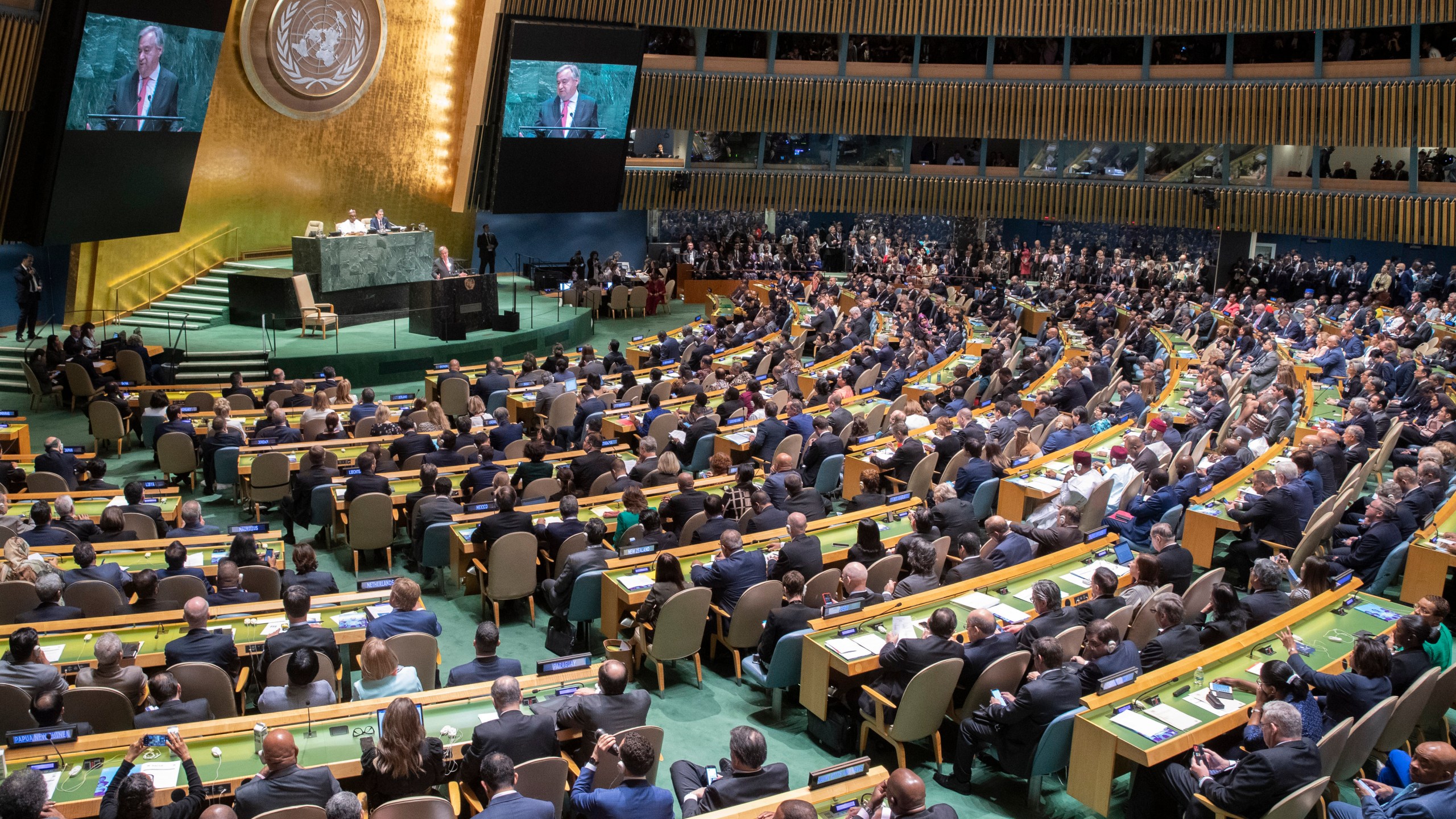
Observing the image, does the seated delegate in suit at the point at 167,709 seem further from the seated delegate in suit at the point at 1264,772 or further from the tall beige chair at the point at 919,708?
the seated delegate in suit at the point at 1264,772

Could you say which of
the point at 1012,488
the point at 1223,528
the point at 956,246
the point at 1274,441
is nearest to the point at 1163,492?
the point at 1223,528

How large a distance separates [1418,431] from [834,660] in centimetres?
941

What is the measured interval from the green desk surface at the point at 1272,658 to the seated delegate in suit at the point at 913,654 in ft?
2.86

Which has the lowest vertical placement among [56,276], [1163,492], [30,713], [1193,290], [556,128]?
[30,713]

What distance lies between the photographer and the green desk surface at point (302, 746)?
203 inches

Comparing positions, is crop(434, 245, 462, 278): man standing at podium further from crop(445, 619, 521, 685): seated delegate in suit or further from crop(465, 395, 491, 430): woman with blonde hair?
crop(445, 619, 521, 685): seated delegate in suit

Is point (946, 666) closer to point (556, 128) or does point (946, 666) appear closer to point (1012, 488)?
point (1012, 488)

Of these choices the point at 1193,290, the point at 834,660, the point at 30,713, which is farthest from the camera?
the point at 1193,290

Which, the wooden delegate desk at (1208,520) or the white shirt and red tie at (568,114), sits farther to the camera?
the white shirt and red tie at (568,114)

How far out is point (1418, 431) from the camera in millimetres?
12555

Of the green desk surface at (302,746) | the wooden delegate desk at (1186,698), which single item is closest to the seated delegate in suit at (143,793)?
the green desk surface at (302,746)

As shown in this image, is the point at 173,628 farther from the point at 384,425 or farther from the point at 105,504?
the point at 384,425

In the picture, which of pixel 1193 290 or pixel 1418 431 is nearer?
pixel 1418 431

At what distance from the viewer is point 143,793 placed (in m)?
4.37
